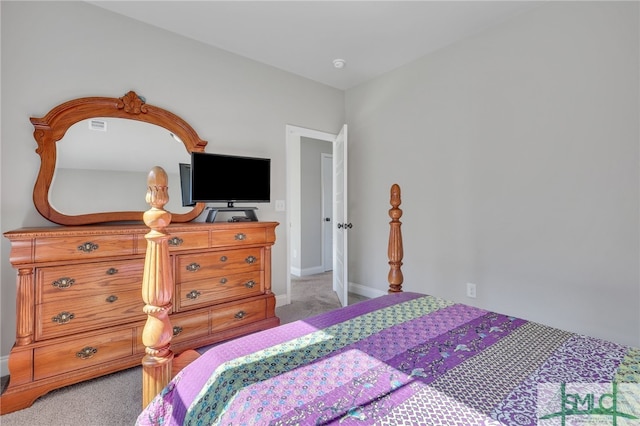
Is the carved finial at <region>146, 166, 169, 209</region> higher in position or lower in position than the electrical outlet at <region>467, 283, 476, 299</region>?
higher

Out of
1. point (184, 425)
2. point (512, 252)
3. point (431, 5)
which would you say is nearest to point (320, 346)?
point (184, 425)

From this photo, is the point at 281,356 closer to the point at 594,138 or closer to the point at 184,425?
the point at 184,425

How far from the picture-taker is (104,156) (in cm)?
237

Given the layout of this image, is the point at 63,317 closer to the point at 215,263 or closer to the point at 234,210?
the point at 215,263

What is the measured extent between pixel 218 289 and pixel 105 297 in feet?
2.46

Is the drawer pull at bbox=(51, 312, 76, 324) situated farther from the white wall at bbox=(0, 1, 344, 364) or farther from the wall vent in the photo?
the wall vent

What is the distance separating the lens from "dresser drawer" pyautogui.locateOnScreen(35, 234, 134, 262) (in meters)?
1.76

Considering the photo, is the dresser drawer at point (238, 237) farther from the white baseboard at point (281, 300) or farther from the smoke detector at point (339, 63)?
the smoke detector at point (339, 63)

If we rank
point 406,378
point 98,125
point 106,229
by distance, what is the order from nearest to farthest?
point 406,378 → point 106,229 → point 98,125

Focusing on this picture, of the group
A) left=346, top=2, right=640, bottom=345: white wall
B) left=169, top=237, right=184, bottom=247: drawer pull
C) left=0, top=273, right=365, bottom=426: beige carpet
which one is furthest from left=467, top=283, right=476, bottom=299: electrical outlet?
left=0, top=273, right=365, bottom=426: beige carpet

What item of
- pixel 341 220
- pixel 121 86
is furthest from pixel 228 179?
pixel 341 220

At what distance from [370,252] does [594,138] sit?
2.28m

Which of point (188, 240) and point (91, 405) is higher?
point (188, 240)

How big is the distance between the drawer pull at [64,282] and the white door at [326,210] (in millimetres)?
3787
